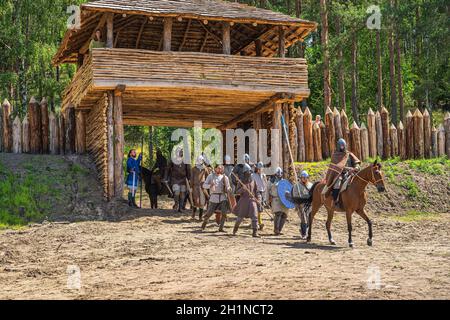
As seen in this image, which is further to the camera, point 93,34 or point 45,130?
point 45,130

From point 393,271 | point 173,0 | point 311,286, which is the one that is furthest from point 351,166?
point 173,0

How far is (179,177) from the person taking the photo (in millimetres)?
20906

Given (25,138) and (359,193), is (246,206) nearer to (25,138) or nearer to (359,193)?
(359,193)

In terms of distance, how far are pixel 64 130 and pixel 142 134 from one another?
14.1m

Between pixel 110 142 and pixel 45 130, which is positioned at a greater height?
pixel 45 130

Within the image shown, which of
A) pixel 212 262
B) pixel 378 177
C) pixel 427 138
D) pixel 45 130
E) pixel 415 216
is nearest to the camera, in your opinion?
pixel 212 262

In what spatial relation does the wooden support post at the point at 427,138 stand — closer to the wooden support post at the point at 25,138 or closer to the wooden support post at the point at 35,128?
the wooden support post at the point at 35,128

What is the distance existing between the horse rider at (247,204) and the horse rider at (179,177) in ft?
13.1

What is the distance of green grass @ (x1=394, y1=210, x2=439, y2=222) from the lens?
2153 cm

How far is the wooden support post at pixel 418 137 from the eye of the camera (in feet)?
84.6

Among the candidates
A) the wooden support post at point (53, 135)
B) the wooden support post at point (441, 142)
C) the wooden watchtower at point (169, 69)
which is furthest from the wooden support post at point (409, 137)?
the wooden support post at point (53, 135)

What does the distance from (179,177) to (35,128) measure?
242 inches

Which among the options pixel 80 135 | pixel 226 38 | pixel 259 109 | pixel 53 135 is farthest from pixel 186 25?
pixel 53 135

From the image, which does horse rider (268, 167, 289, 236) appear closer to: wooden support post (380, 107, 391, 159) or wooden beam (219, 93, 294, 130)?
wooden beam (219, 93, 294, 130)
